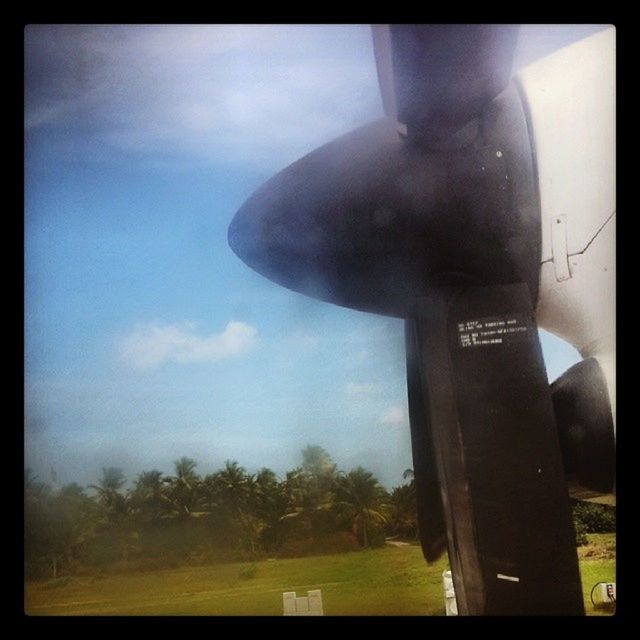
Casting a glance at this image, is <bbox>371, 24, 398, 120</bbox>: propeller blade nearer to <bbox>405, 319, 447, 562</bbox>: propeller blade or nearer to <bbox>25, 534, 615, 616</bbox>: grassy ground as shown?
<bbox>405, 319, 447, 562</bbox>: propeller blade

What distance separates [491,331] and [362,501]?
2.47ft

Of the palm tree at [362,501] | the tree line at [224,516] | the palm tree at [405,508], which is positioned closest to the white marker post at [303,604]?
the tree line at [224,516]

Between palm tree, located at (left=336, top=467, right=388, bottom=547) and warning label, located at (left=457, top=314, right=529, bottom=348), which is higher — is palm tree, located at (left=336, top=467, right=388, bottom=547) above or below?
below

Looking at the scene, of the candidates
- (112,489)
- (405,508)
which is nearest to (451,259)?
(405,508)

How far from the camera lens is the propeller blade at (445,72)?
287cm

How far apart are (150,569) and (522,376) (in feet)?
4.84

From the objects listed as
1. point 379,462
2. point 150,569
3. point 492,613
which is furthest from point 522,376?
point 150,569

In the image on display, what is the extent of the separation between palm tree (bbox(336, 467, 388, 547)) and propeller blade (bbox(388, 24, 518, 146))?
3.95 feet

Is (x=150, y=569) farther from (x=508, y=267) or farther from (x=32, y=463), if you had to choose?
(x=508, y=267)

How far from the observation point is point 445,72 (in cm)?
288

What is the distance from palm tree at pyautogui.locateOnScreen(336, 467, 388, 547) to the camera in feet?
9.46

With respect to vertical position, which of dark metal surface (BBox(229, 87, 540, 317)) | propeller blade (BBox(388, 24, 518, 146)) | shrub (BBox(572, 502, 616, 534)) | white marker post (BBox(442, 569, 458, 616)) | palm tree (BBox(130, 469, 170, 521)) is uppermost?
propeller blade (BBox(388, 24, 518, 146))

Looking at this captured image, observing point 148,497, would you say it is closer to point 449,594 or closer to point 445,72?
point 449,594

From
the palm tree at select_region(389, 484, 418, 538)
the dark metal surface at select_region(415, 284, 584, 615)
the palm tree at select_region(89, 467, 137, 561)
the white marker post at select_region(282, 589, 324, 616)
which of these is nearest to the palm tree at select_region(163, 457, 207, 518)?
the palm tree at select_region(89, 467, 137, 561)
